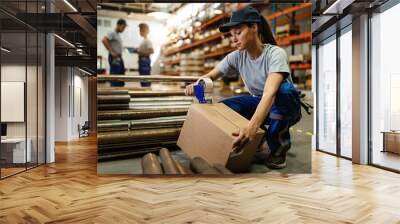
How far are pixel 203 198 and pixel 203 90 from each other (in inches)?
63.5

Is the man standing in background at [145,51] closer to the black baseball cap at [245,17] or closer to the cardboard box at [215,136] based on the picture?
the cardboard box at [215,136]

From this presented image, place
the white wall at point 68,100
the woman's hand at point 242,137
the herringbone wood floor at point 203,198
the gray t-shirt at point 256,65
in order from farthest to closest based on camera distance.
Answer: the white wall at point 68,100
the gray t-shirt at point 256,65
the woman's hand at point 242,137
the herringbone wood floor at point 203,198

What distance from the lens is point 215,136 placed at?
4871mm

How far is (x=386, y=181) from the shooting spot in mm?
4934

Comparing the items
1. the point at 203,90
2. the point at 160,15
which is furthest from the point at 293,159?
the point at 160,15

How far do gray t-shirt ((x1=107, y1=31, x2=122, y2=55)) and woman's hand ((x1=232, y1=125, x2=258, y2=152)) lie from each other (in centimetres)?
180

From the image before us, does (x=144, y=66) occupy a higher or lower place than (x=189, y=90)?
higher

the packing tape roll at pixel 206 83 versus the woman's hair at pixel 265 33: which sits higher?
the woman's hair at pixel 265 33

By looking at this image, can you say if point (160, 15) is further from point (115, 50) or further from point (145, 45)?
point (115, 50)

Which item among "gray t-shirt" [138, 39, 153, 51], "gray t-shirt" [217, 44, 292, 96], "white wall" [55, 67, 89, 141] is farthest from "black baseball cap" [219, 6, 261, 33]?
"white wall" [55, 67, 89, 141]

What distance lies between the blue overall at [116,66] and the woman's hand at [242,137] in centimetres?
159

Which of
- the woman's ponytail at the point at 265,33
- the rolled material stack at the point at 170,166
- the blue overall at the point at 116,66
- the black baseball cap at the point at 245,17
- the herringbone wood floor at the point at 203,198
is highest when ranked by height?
the black baseball cap at the point at 245,17

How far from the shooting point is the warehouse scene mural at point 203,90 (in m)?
4.99

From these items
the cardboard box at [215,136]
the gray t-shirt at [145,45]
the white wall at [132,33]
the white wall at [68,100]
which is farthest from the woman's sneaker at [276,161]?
the white wall at [68,100]
